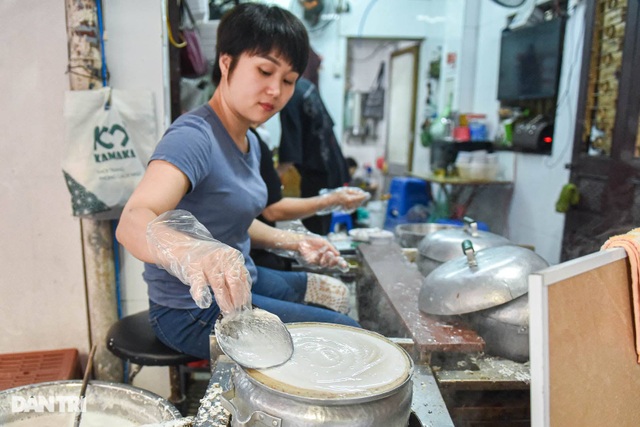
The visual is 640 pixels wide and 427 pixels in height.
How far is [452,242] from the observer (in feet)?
5.50

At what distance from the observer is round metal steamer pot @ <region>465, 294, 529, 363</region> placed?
48.0 inches

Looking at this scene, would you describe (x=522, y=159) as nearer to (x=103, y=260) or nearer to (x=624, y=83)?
(x=624, y=83)

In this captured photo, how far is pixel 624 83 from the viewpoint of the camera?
A: 119 inches

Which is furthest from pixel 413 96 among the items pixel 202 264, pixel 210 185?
pixel 202 264

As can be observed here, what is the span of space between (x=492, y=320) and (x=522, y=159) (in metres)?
3.69

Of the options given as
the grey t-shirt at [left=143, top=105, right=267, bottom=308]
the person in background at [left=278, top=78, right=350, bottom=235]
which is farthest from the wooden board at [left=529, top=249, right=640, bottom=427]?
the person in background at [left=278, top=78, right=350, bottom=235]

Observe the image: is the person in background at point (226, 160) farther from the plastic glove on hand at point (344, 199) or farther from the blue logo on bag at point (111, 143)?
the plastic glove on hand at point (344, 199)

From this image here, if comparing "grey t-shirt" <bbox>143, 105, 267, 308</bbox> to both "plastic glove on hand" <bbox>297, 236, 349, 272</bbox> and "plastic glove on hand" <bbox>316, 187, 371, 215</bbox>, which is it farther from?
"plastic glove on hand" <bbox>316, 187, 371, 215</bbox>

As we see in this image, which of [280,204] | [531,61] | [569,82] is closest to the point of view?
[280,204]

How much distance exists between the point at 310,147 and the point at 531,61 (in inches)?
90.5

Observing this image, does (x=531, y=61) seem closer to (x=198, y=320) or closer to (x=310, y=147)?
(x=310, y=147)

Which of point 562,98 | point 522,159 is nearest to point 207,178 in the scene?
point 562,98

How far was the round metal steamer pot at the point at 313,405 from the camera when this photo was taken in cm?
76

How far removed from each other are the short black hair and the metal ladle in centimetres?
82
